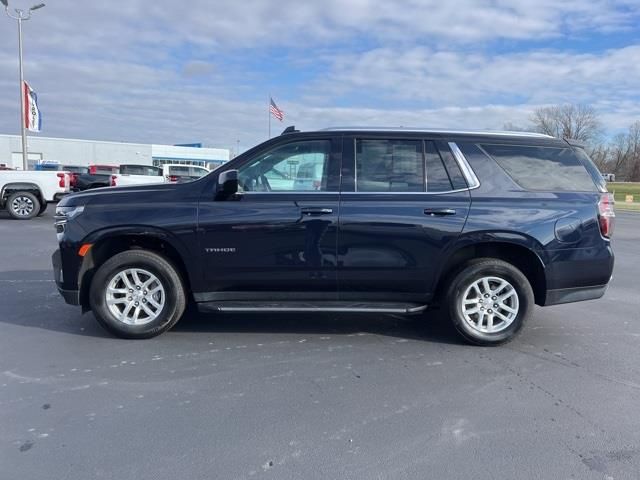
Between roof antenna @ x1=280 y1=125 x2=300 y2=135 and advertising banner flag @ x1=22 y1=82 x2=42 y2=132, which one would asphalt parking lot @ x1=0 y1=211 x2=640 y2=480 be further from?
advertising banner flag @ x1=22 y1=82 x2=42 y2=132

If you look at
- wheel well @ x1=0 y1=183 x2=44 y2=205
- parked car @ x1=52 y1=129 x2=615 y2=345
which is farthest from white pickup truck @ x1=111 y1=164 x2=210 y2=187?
parked car @ x1=52 y1=129 x2=615 y2=345

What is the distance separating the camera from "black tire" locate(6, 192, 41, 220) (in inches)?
607

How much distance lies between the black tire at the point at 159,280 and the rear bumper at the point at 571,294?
3.30m

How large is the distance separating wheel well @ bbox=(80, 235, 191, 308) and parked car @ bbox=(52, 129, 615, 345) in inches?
0.5

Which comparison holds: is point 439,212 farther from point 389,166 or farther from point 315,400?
point 315,400

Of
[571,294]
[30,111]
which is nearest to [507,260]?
[571,294]

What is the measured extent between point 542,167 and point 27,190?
15047mm

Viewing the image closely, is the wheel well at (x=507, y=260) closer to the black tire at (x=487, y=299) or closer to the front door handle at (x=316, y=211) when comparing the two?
the black tire at (x=487, y=299)

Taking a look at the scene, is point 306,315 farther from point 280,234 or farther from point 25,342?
point 25,342

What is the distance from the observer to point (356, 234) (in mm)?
4645

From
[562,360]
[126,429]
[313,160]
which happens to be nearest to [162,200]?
[313,160]

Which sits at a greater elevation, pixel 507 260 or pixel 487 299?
pixel 507 260

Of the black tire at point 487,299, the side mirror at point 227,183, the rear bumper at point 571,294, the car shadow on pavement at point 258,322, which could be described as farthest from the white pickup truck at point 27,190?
the rear bumper at point 571,294

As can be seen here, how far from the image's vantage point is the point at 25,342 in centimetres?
473
